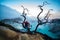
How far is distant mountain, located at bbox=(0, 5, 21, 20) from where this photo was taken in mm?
1931

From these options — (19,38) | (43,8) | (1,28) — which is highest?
(43,8)

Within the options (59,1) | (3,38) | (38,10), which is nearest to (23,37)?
(3,38)

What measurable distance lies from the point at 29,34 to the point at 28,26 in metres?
0.11

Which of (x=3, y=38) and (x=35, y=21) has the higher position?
(x=35, y=21)

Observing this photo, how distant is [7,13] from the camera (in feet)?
6.35

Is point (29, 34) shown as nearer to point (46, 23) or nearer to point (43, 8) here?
point (46, 23)

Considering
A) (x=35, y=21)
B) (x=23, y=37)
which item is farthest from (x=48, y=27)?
(x=23, y=37)

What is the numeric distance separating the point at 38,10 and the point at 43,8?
3.0 inches

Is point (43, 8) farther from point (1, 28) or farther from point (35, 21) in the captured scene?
point (1, 28)

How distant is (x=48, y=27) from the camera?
1.95 metres

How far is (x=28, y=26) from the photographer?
6.36 feet

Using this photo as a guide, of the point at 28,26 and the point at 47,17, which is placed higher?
the point at 47,17

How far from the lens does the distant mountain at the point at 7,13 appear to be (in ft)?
6.33

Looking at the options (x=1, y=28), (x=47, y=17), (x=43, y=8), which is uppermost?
(x=43, y=8)
